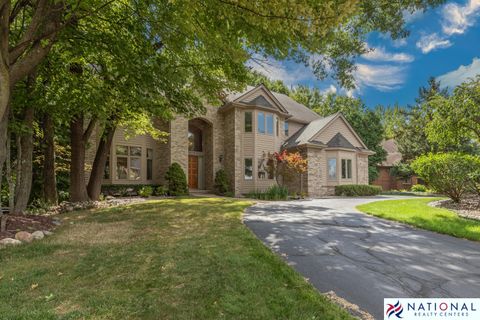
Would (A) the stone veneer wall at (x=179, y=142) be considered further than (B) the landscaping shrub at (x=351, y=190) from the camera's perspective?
No

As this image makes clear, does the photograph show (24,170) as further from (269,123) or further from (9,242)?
(269,123)

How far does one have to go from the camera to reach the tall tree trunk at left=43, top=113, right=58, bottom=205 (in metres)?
10.4

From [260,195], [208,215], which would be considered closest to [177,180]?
[260,195]

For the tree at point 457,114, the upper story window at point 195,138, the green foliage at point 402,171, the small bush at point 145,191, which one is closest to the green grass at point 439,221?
the tree at point 457,114

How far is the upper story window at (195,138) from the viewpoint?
20.5 metres

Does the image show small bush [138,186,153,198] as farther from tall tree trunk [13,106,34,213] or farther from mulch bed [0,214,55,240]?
mulch bed [0,214,55,240]

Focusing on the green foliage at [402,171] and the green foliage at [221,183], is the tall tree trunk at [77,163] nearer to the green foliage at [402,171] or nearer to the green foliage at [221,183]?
the green foliage at [221,183]

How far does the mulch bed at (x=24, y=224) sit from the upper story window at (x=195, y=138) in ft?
44.7

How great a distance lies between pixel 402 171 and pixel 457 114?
19.0m

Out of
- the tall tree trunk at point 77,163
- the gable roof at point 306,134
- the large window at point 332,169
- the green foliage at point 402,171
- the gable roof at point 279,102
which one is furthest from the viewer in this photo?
the green foliage at point 402,171

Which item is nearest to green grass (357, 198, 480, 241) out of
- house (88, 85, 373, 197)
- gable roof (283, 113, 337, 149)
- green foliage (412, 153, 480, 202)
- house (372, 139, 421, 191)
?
green foliage (412, 153, 480, 202)

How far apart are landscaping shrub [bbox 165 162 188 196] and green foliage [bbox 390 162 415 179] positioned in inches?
892

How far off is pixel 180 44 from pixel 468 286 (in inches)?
290

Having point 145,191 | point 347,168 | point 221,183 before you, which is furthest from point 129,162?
point 347,168
